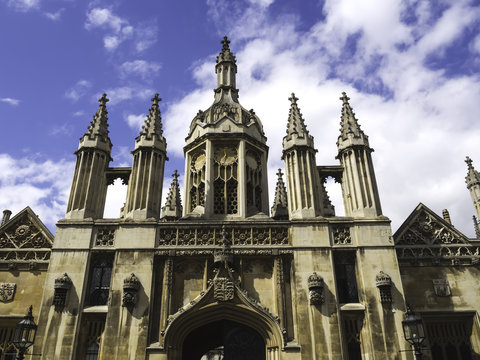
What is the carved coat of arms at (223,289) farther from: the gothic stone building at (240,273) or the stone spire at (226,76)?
the stone spire at (226,76)

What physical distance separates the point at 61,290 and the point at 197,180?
8.59 meters

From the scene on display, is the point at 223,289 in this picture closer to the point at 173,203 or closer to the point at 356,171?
the point at 356,171

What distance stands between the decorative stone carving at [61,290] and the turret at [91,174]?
9.22 feet

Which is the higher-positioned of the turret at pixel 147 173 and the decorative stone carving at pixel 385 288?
the turret at pixel 147 173

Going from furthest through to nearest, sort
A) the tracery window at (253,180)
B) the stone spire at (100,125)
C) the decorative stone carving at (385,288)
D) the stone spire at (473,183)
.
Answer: the stone spire at (473,183) < the tracery window at (253,180) < the stone spire at (100,125) < the decorative stone carving at (385,288)

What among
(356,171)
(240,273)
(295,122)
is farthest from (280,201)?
(240,273)

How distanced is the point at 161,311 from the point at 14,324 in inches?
234

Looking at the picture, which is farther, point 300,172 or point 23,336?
point 300,172

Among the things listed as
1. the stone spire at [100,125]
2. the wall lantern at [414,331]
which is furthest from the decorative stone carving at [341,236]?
the stone spire at [100,125]

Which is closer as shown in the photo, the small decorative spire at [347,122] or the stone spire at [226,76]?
the small decorative spire at [347,122]

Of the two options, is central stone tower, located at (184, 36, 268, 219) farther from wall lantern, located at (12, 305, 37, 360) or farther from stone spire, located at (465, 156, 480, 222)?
stone spire, located at (465, 156, 480, 222)

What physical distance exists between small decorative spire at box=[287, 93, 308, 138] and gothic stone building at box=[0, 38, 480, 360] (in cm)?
10

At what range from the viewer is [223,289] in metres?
16.0

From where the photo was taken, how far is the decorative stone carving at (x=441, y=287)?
1738 centimetres
